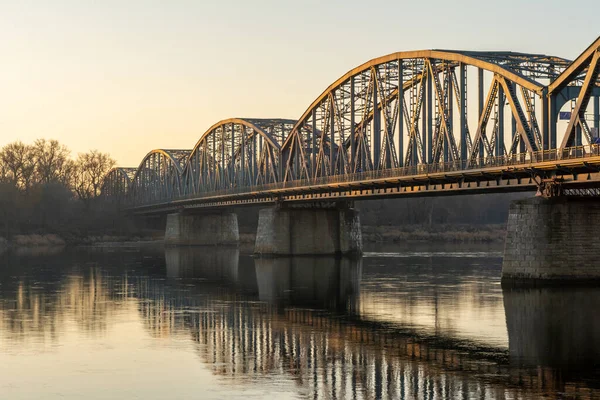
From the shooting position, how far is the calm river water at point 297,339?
24922 mm

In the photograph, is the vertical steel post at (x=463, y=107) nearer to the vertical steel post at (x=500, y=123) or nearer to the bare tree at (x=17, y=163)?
the vertical steel post at (x=500, y=123)

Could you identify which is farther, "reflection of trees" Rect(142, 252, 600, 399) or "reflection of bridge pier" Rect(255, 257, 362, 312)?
"reflection of bridge pier" Rect(255, 257, 362, 312)

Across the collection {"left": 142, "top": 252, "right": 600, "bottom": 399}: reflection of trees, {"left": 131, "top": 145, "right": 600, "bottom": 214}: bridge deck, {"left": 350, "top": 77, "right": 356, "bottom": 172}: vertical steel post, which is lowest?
{"left": 142, "top": 252, "right": 600, "bottom": 399}: reflection of trees

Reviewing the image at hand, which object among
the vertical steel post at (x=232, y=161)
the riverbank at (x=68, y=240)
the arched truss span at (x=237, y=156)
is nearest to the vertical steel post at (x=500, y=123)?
the arched truss span at (x=237, y=156)

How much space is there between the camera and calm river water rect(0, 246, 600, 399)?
24922 mm

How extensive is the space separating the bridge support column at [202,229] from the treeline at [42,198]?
16.5 m

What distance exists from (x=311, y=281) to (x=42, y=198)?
10199 centimetres

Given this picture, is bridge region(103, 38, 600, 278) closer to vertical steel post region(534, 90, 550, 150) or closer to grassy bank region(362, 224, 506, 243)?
vertical steel post region(534, 90, 550, 150)

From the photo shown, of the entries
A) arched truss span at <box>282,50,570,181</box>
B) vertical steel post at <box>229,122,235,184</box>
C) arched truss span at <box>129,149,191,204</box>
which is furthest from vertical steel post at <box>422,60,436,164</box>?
arched truss span at <box>129,149,191,204</box>

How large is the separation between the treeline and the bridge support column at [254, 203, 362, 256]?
5089 cm

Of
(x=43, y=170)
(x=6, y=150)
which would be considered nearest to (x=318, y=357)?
(x=6, y=150)

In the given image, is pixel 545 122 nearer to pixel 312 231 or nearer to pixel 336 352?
pixel 336 352

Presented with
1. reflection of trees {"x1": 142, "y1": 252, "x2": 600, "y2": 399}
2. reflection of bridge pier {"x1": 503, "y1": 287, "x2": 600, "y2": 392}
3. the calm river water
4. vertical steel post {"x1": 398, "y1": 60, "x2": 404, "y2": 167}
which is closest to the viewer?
reflection of trees {"x1": 142, "y1": 252, "x2": 600, "y2": 399}

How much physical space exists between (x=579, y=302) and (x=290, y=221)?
55.2 metres
